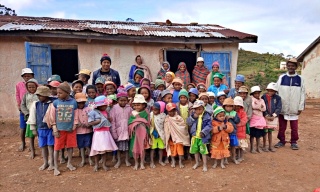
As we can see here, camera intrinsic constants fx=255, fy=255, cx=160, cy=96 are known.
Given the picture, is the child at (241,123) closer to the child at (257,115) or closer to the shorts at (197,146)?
the child at (257,115)

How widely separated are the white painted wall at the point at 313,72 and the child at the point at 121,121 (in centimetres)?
1191

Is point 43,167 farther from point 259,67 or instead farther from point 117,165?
point 259,67

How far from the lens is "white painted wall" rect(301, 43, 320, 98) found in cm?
1245

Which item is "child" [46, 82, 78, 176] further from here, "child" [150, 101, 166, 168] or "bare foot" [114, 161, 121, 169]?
"child" [150, 101, 166, 168]

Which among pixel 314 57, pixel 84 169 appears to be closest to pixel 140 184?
pixel 84 169

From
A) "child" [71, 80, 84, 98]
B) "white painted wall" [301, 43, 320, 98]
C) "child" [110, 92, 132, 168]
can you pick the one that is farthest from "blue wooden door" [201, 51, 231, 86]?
"white painted wall" [301, 43, 320, 98]

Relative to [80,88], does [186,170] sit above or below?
below

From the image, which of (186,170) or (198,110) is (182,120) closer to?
(198,110)

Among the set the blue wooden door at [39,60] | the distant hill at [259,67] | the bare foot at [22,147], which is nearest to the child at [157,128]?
the bare foot at [22,147]

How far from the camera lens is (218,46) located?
22.5 ft

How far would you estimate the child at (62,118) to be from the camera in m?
3.46

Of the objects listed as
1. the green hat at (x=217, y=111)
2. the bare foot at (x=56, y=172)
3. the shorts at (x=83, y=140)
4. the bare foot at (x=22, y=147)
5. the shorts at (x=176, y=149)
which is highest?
the green hat at (x=217, y=111)

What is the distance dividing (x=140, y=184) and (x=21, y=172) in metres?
1.81

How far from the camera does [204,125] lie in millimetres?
3664
